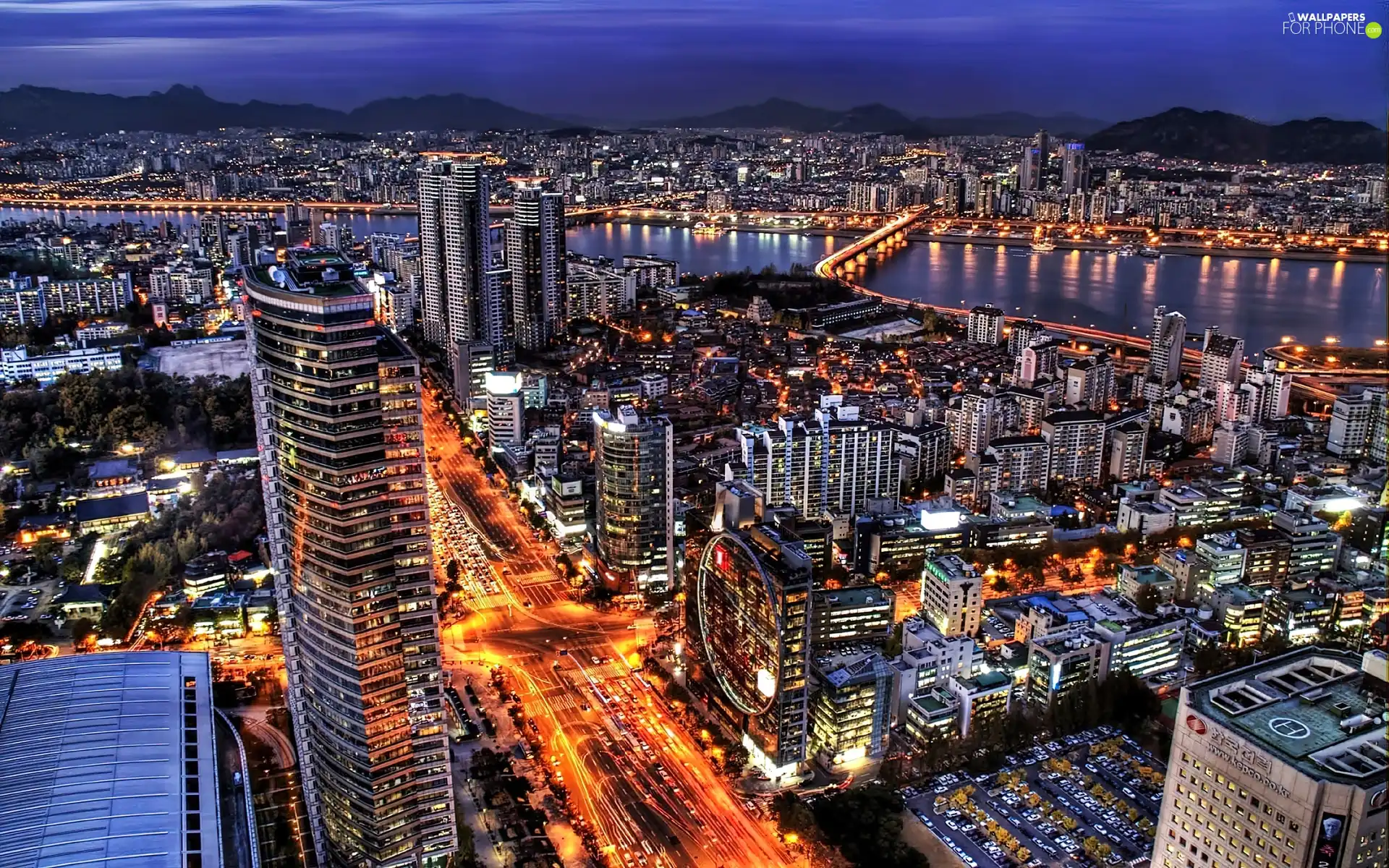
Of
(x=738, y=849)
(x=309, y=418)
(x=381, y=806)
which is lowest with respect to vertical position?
(x=738, y=849)

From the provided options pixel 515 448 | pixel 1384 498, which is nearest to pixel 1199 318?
pixel 1384 498

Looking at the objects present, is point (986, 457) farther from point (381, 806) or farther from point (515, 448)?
point (381, 806)

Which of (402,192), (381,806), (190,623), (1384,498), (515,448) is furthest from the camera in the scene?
(402,192)

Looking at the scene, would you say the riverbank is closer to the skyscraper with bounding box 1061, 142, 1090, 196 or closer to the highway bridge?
the highway bridge

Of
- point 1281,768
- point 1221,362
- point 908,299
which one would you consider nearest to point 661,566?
point 1281,768

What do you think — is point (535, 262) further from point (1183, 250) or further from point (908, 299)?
point (1183, 250)
